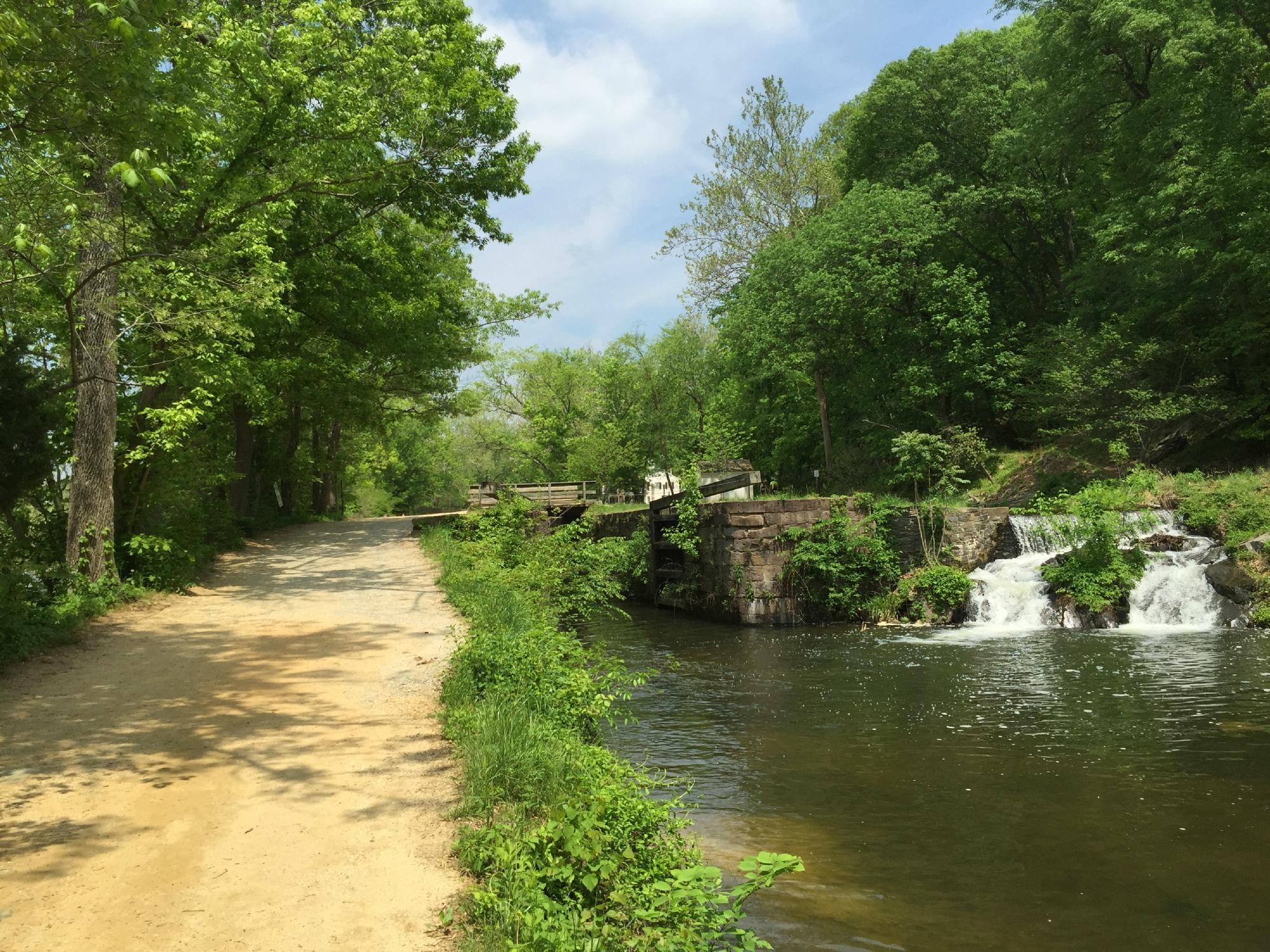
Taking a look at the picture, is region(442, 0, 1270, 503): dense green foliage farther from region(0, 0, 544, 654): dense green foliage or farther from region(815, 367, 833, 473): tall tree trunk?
region(0, 0, 544, 654): dense green foliage

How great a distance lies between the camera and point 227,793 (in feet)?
16.2

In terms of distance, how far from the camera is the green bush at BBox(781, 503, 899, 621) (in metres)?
17.0

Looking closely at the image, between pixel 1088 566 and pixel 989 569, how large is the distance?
1866mm

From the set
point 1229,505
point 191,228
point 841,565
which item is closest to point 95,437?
point 191,228

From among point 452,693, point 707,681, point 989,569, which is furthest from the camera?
point 989,569

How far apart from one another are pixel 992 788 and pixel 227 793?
5670 millimetres

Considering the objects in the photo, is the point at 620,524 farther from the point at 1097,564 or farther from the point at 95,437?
the point at 95,437

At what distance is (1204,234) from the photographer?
61.9 ft

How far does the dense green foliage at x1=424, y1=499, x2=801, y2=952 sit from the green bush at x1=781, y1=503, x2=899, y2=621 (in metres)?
9.61

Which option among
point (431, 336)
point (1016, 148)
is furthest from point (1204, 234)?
point (431, 336)

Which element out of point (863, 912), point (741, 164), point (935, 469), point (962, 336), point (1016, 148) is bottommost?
point (863, 912)

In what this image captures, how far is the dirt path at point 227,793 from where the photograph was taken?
3.57 meters

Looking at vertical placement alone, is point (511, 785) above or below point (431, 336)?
below

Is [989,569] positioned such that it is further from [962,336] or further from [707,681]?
[962,336]
